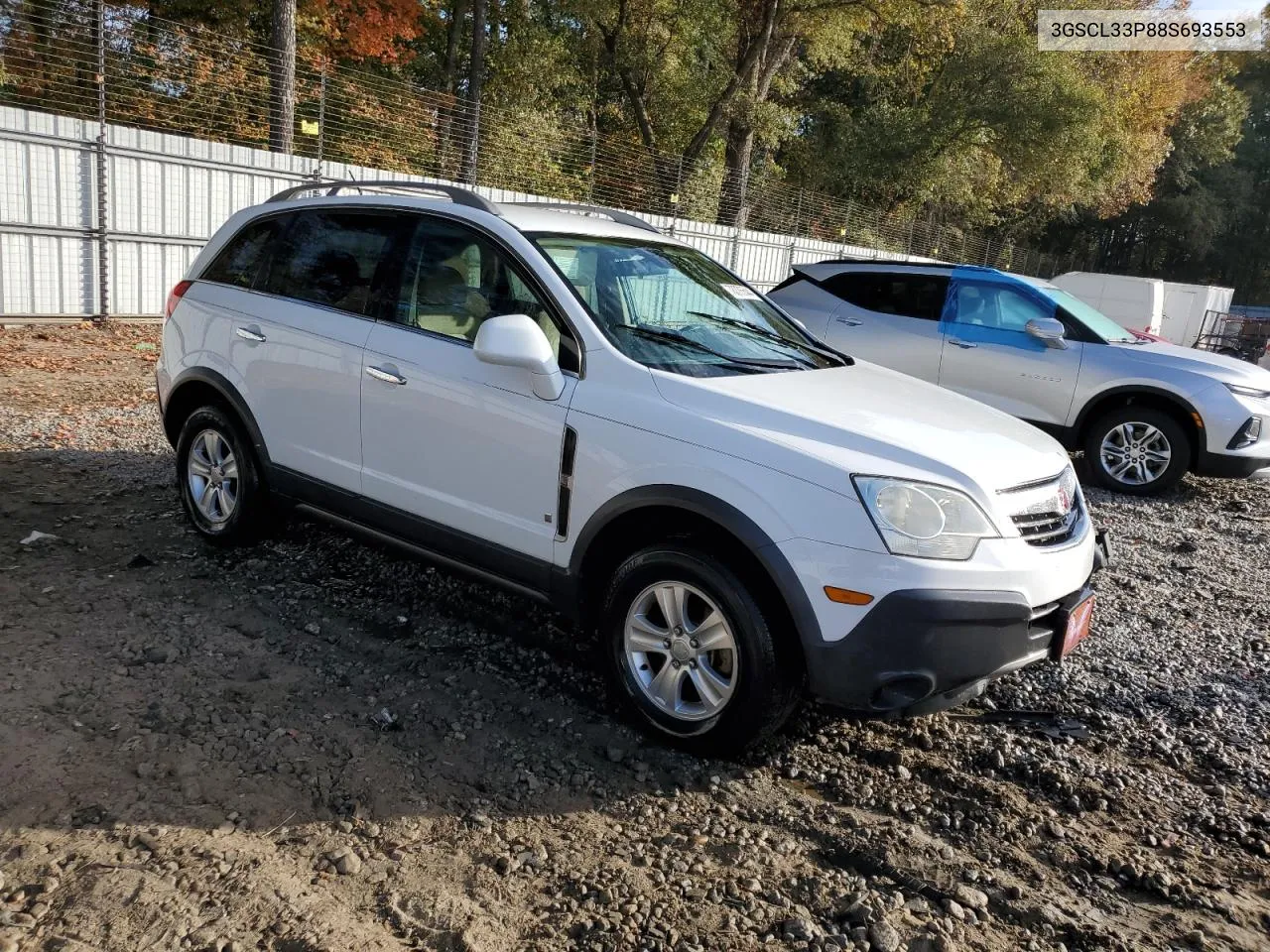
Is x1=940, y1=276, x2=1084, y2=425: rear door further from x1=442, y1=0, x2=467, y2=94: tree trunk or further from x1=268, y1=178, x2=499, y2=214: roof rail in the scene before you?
x1=442, y1=0, x2=467, y2=94: tree trunk

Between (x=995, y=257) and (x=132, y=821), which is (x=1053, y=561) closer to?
(x=132, y=821)

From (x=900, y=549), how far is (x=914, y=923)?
103 centimetres

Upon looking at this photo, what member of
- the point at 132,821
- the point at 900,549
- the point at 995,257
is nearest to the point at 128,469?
the point at 132,821

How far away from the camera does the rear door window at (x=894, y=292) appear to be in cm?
902

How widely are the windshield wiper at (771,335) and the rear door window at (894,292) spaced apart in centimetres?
488

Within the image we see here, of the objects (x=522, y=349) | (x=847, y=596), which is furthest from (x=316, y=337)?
(x=847, y=596)

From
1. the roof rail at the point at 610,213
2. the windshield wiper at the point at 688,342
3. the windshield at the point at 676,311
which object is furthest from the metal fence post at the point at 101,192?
the windshield wiper at the point at 688,342

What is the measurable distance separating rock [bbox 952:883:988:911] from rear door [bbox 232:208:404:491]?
2.81m

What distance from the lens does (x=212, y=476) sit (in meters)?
5.00

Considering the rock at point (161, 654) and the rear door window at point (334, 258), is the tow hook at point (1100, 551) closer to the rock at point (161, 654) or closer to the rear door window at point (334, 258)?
the rear door window at point (334, 258)

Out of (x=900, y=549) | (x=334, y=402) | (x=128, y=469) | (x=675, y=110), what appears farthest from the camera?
(x=675, y=110)

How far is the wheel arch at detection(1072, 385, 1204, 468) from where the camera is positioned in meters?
7.85

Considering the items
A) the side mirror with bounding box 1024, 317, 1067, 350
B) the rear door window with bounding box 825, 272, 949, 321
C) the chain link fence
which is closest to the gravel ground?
the side mirror with bounding box 1024, 317, 1067, 350

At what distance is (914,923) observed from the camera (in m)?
2.63
